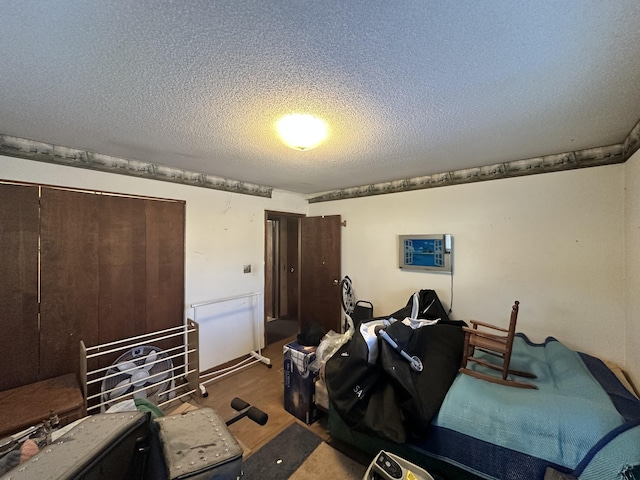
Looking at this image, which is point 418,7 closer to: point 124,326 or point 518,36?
point 518,36

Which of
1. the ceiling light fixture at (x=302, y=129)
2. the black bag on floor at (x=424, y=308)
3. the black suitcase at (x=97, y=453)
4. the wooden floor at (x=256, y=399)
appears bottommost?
the wooden floor at (x=256, y=399)

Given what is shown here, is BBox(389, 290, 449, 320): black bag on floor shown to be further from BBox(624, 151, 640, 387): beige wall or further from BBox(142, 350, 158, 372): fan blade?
BBox(142, 350, 158, 372): fan blade

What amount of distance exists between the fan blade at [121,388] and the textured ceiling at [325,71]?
1.98 m

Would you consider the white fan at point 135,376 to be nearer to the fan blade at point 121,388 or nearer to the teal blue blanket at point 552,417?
the fan blade at point 121,388

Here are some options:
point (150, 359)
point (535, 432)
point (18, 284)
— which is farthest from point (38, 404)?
point (535, 432)

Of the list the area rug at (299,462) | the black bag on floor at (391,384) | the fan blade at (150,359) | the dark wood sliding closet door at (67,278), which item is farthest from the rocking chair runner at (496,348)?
A: the dark wood sliding closet door at (67,278)

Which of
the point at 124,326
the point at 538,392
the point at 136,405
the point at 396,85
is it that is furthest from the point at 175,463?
the point at 124,326

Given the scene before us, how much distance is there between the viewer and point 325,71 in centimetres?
118

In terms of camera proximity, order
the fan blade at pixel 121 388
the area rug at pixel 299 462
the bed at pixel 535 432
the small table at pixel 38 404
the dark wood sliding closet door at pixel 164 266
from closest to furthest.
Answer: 1. the bed at pixel 535 432
2. the small table at pixel 38 404
3. the area rug at pixel 299 462
4. the fan blade at pixel 121 388
5. the dark wood sliding closet door at pixel 164 266

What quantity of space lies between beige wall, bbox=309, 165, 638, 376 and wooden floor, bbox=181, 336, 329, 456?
173cm

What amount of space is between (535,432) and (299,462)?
154cm

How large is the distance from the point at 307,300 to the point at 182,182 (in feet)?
8.36

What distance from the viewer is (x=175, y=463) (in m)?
0.55

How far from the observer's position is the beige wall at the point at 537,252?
2162 millimetres
